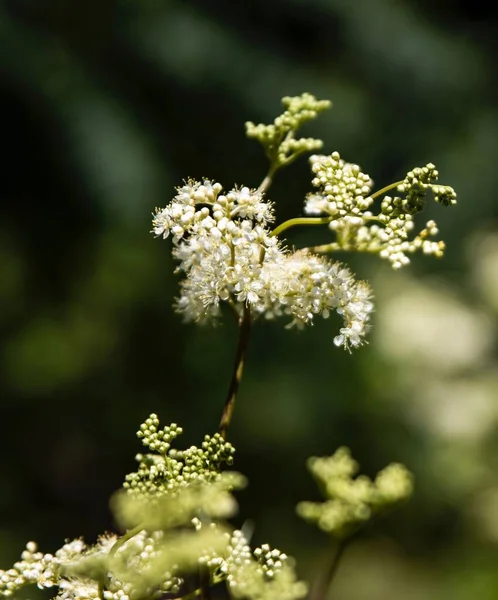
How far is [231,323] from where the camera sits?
304 cm

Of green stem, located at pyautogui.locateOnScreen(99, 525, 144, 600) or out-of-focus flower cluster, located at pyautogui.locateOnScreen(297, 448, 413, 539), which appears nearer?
green stem, located at pyautogui.locateOnScreen(99, 525, 144, 600)

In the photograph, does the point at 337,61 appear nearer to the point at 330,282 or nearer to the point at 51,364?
the point at 51,364

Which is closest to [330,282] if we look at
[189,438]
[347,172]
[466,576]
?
[347,172]

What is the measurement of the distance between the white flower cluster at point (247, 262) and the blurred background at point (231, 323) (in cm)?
212

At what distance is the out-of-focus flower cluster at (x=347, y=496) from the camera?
2.62ft

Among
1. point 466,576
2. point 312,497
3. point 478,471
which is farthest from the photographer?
point 312,497

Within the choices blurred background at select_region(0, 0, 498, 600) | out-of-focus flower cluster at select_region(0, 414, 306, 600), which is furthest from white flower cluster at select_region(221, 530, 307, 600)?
blurred background at select_region(0, 0, 498, 600)

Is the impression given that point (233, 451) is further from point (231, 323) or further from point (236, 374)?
point (231, 323)

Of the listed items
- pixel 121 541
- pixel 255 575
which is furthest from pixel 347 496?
pixel 121 541

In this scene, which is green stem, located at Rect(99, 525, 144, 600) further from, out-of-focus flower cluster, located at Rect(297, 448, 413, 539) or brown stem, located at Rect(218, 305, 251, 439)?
out-of-focus flower cluster, located at Rect(297, 448, 413, 539)

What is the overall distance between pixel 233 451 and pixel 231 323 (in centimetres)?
238

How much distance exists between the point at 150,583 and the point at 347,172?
16.3 inches

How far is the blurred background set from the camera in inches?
115

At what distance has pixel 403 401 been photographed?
3023 millimetres
